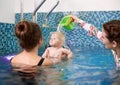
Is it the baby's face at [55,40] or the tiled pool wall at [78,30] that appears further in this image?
the tiled pool wall at [78,30]

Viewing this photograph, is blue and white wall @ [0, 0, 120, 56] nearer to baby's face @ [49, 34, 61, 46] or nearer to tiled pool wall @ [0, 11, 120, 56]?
tiled pool wall @ [0, 11, 120, 56]

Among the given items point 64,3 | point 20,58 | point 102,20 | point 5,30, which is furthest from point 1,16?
point 20,58

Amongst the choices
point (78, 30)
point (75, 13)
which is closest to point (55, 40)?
point (78, 30)

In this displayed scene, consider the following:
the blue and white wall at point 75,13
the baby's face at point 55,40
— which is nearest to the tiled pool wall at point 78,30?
the blue and white wall at point 75,13

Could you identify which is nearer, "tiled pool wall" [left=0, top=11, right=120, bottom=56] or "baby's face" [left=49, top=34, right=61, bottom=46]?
"baby's face" [left=49, top=34, right=61, bottom=46]

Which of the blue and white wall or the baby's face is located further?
the blue and white wall

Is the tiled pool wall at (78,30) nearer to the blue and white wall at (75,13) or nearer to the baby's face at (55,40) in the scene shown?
the blue and white wall at (75,13)

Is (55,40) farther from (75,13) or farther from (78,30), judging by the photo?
(75,13)

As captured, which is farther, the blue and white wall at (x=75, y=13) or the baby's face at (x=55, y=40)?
the blue and white wall at (x=75, y=13)

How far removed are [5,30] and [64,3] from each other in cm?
165

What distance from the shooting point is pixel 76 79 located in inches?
86.7

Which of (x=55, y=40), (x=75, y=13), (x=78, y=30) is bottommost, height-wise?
(x=78, y=30)

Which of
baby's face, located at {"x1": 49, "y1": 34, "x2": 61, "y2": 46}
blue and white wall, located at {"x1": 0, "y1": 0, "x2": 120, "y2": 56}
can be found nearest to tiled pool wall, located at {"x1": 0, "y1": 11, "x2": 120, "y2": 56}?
blue and white wall, located at {"x1": 0, "y1": 0, "x2": 120, "y2": 56}

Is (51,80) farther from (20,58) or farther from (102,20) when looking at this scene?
(102,20)
